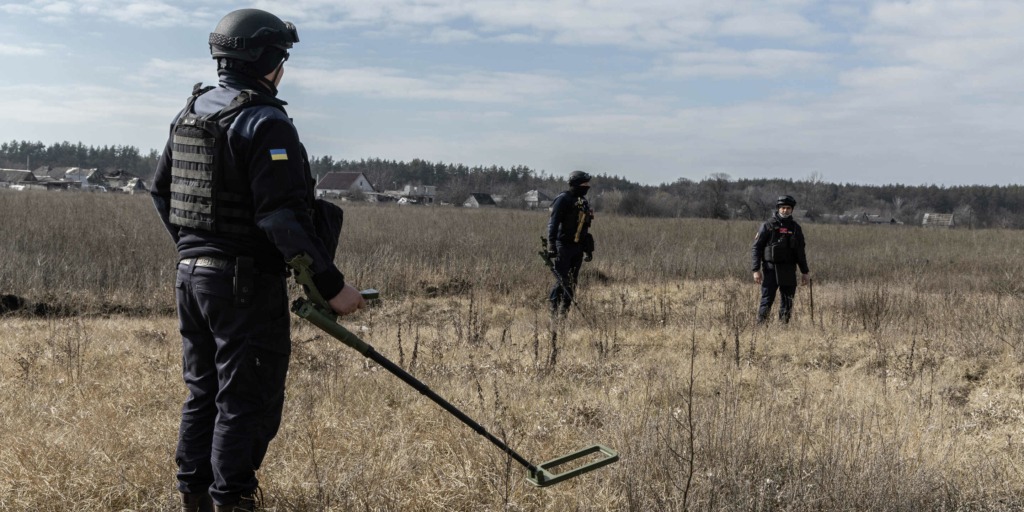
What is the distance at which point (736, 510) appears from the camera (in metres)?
3.49

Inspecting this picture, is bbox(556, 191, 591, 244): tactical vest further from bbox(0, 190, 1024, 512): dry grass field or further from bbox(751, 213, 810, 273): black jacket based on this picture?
bbox(751, 213, 810, 273): black jacket

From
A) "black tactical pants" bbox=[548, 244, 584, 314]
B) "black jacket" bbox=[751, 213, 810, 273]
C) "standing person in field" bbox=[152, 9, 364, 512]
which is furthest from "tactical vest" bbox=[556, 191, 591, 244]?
"standing person in field" bbox=[152, 9, 364, 512]

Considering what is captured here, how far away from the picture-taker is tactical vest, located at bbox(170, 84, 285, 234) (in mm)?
2840

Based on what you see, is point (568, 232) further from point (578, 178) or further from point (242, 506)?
point (242, 506)

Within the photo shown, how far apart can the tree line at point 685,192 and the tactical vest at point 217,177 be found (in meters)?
2.91

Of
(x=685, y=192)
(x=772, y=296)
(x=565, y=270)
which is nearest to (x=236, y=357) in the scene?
(x=565, y=270)

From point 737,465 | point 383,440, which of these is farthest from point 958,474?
point 383,440

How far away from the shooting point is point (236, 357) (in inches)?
112

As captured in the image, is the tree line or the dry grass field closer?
the dry grass field

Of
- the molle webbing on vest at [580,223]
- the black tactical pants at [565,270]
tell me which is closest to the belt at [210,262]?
the black tactical pants at [565,270]

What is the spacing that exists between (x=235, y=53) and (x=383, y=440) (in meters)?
2.05

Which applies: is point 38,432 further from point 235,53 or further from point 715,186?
point 715,186

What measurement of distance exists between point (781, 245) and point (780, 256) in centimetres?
13

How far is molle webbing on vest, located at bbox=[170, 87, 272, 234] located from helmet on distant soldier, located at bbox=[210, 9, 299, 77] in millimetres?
180
